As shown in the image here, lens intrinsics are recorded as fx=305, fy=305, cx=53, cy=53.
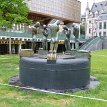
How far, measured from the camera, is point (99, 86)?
12914 millimetres

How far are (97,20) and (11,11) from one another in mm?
70287

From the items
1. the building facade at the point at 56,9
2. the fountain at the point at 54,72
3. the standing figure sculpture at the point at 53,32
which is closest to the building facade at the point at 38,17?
the building facade at the point at 56,9

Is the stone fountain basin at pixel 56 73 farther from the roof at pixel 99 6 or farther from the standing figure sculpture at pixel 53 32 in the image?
the roof at pixel 99 6

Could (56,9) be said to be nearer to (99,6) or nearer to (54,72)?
(99,6)

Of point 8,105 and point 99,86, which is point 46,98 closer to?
point 8,105

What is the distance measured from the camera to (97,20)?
9275 centimetres

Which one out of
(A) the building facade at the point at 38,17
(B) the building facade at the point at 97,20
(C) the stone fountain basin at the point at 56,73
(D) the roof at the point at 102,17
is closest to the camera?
(C) the stone fountain basin at the point at 56,73

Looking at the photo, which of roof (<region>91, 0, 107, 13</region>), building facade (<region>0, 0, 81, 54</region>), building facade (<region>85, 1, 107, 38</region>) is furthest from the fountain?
roof (<region>91, 0, 107, 13</region>)

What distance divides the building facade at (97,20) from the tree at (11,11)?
6019 centimetres

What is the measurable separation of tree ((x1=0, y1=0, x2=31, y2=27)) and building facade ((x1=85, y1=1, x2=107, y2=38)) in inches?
2369

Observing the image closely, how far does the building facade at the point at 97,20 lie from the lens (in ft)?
296

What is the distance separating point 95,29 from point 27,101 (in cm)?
8206

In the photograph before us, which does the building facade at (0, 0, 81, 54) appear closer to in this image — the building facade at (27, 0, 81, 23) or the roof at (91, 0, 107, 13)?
the building facade at (27, 0, 81, 23)

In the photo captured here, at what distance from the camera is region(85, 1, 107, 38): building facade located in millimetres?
90113
